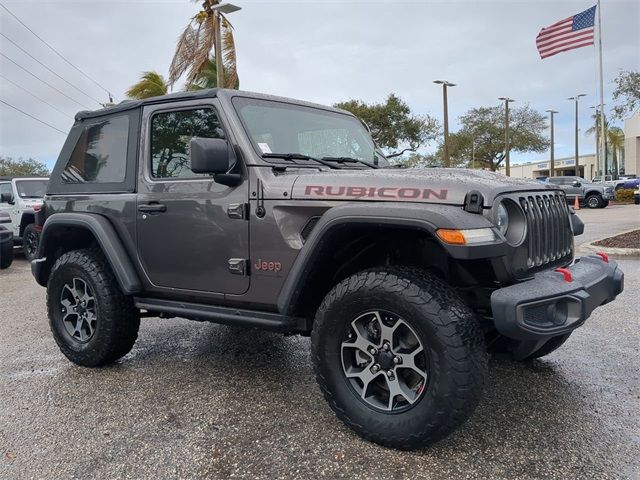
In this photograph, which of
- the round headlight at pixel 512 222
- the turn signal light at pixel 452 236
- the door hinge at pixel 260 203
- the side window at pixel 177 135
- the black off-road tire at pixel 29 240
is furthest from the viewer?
the black off-road tire at pixel 29 240

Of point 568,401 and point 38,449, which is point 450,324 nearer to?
point 568,401

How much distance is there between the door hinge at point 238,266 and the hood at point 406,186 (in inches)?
21.0

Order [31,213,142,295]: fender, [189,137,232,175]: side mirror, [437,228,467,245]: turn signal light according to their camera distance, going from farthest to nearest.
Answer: [31,213,142,295]: fender < [189,137,232,175]: side mirror < [437,228,467,245]: turn signal light

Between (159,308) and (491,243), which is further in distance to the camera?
(159,308)

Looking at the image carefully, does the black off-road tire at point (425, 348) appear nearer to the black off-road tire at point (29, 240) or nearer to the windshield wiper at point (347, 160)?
the windshield wiper at point (347, 160)

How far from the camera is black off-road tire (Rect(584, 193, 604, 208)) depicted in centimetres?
2428

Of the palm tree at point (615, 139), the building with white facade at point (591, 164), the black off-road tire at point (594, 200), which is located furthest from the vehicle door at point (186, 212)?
the palm tree at point (615, 139)

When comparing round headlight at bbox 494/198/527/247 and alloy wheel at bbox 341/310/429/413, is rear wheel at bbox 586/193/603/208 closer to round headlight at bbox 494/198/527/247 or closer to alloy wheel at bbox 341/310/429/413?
round headlight at bbox 494/198/527/247

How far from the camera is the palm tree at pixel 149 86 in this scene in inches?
639

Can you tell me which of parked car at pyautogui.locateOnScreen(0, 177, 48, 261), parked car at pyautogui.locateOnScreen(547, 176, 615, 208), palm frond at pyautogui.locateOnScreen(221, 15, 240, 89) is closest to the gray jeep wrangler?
parked car at pyautogui.locateOnScreen(0, 177, 48, 261)

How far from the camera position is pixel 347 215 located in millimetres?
2643

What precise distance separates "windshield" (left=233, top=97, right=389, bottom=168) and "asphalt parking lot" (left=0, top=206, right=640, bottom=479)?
160 cm

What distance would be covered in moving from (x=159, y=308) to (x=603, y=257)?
2.92 metres

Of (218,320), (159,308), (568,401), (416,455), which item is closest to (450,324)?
(416,455)
